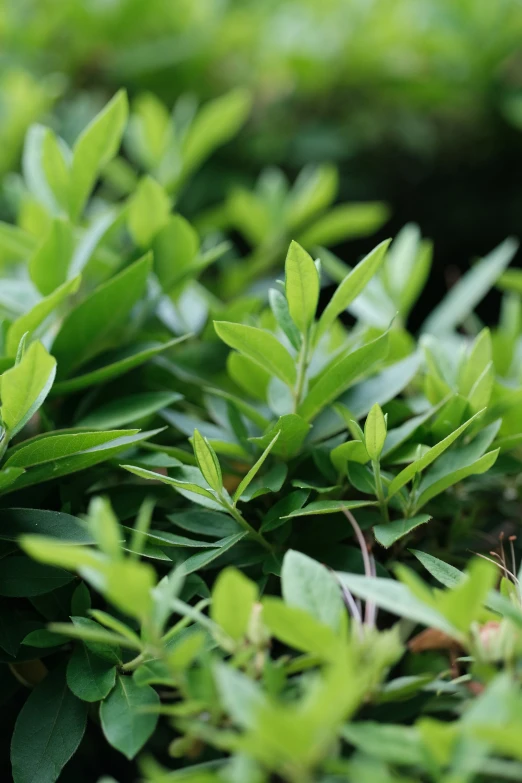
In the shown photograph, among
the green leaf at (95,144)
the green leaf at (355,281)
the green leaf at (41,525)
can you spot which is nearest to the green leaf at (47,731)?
the green leaf at (41,525)

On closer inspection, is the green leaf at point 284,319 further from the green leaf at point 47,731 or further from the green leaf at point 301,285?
the green leaf at point 47,731

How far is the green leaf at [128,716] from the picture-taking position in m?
0.48

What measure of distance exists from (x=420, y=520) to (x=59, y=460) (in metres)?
0.26

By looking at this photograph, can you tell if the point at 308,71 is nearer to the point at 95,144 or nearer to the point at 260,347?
the point at 95,144

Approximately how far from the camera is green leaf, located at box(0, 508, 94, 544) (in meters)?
0.54

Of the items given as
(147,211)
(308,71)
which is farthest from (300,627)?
(308,71)

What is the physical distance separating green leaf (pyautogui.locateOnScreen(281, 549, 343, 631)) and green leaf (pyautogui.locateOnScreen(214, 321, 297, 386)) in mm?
172

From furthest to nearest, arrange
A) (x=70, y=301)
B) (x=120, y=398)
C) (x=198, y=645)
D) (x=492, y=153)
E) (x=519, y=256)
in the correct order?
(x=519, y=256)
(x=492, y=153)
(x=70, y=301)
(x=120, y=398)
(x=198, y=645)

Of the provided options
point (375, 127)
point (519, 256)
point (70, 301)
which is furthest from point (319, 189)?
point (519, 256)

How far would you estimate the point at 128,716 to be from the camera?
0.50 m

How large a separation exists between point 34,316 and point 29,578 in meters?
0.20

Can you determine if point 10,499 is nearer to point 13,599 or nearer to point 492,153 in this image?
point 13,599

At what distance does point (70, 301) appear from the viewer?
0.80 m

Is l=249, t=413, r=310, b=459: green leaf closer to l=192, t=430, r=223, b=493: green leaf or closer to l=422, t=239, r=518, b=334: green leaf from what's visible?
l=192, t=430, r=223, b=493: green leaf
